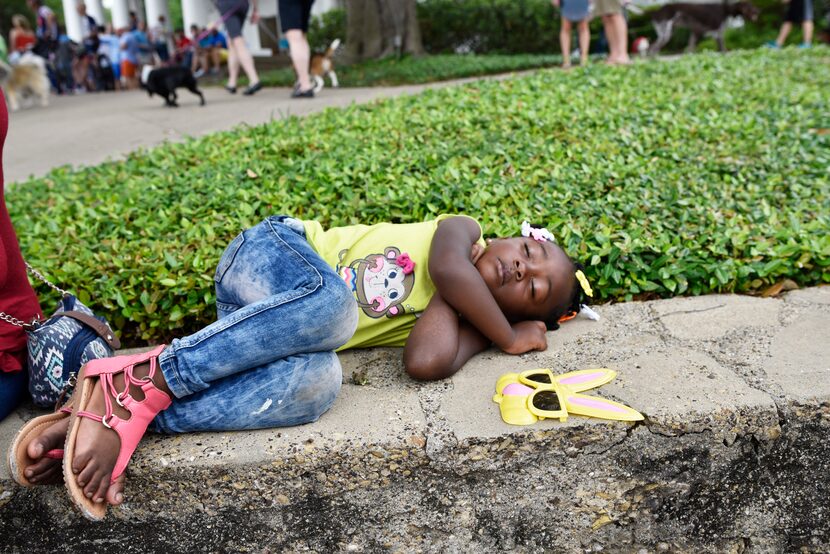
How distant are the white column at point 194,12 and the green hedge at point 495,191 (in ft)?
55.1

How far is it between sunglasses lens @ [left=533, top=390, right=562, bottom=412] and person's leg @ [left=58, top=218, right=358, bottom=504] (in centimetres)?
59

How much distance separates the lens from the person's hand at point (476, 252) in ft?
8.62

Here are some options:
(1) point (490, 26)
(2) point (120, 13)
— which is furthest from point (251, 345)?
(2) point (120, 13)

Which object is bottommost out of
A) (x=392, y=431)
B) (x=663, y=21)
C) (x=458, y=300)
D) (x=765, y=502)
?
(x=765, y=502)

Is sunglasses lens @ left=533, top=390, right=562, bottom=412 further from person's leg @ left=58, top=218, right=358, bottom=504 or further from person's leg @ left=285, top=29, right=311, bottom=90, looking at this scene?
person's leg @ left=285, top=29, right=311, bottom=90

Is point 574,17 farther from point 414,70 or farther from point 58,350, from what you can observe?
point 58,350

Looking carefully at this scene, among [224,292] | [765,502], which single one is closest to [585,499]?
[765,502]

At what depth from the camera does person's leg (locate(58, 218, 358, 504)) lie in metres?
1.88

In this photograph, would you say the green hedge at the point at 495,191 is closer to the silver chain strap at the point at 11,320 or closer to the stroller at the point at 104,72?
the silver chain strap at the point at 11,320

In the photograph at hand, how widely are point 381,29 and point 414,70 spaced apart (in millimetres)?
2613

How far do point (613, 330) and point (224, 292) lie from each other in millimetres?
1362

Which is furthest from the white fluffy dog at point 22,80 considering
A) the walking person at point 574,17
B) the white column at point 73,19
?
the white column at point 73,19

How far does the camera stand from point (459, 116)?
18.2ft

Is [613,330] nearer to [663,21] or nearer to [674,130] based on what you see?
[674,130]
